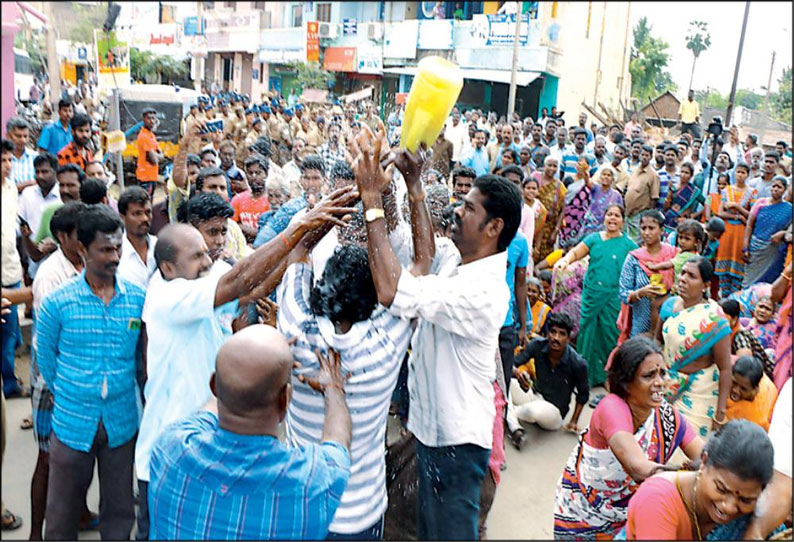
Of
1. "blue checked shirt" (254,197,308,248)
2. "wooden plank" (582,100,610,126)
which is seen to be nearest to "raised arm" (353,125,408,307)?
"blue checked shirt" (254,197,308,248)

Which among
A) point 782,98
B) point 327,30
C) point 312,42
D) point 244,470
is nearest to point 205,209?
point 244,470

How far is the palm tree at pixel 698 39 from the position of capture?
3.70 metres

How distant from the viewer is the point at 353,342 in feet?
6.10

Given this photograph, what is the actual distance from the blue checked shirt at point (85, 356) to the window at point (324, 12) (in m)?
23.0

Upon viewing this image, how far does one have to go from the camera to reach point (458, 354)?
6.98 ft

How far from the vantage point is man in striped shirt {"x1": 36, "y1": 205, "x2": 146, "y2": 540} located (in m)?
2.34

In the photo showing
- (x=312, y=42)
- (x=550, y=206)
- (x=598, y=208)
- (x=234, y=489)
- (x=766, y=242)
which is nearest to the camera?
(x=234, y=489)

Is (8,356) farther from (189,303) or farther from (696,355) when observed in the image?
(696,355)

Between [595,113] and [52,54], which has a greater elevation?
[52,54]

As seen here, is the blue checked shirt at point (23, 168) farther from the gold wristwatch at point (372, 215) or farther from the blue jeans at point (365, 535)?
the blue jeans at point (365, 535)

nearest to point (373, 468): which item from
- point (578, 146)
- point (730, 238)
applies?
point (730, 238)

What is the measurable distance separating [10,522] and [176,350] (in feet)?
4.63

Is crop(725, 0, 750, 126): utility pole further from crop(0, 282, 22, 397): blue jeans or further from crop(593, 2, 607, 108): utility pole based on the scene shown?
crop(0, 282, 22, 397): blue jeans

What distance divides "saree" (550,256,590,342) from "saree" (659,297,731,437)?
156 cm
